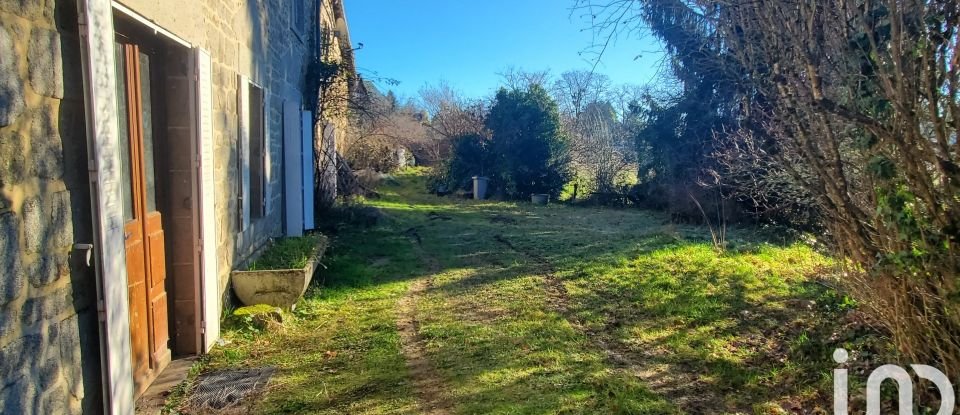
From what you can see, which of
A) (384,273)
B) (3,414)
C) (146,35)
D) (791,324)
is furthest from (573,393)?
(384,273)

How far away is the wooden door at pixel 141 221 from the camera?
11.1ft

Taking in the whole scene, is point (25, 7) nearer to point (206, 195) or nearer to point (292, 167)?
point (206, 195)

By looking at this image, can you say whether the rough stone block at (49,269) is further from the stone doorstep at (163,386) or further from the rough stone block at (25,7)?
the stone doorstep at (163,386)

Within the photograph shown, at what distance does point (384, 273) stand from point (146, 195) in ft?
12.0

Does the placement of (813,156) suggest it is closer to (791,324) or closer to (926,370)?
(926,370)

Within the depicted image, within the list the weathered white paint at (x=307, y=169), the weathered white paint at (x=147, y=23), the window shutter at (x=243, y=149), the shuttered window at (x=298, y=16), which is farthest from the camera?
the shuttered window at (x=298, y=16)

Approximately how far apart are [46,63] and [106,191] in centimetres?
62

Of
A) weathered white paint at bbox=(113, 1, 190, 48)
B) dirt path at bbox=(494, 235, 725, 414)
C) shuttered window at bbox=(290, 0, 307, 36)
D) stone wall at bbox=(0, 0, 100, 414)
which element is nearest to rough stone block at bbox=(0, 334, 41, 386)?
stone wall at bbox=(0, 0, 100, 414)

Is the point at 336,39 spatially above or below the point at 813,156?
above

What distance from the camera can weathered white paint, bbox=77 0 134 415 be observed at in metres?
2.45

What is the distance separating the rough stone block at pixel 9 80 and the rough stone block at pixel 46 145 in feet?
0.40

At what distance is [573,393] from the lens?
3.48 m

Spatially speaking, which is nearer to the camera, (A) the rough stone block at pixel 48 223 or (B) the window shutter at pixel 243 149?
(A) the rough stone block at pixel 48 223

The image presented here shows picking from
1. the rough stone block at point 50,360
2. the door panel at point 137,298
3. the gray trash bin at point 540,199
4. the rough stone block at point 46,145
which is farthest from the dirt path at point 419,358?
the gray trash bin at point 540,199
